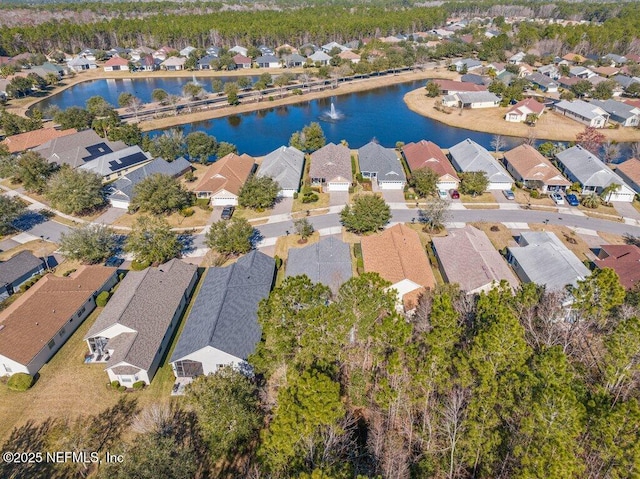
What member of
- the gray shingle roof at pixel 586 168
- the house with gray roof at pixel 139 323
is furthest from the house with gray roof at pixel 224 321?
the gray shingle roof at pixel 586 168

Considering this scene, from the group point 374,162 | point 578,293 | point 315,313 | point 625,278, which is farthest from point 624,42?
point 315,313

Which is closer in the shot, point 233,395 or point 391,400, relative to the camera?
point 391,400

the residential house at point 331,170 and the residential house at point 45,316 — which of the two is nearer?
the residential house at point 45,316

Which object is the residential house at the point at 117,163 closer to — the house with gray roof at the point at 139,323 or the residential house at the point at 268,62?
the house with gray roof at the point at 139,323

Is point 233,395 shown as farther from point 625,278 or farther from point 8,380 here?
point 625,278

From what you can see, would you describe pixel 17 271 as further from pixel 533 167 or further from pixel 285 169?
pixel 533 167
